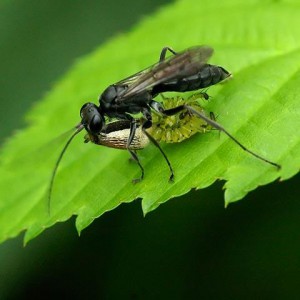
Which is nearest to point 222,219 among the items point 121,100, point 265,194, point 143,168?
point 265,194

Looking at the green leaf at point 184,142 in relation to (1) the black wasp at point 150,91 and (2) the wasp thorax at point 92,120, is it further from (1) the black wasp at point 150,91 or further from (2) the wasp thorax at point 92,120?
(2) the wasp thorax at point 92,120

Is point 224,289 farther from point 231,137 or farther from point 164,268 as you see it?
point 231,137

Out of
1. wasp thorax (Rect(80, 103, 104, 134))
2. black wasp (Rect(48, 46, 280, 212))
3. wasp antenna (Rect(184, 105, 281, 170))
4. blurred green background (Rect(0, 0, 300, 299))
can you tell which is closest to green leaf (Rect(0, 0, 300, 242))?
wasp antenna (Rect(184, 105, 281, 170))

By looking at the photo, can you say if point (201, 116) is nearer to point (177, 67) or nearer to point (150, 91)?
point (177, 67)

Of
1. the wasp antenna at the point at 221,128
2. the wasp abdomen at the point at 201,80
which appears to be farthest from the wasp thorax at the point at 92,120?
the wasp antenna at the point at 221,128

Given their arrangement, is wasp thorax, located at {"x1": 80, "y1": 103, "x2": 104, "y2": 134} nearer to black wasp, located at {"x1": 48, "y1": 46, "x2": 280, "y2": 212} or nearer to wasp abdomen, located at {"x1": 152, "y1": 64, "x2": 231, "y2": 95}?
black wasp, located at {"x1": 48, "y1": 46, "x2": 280, "y2": 212}
